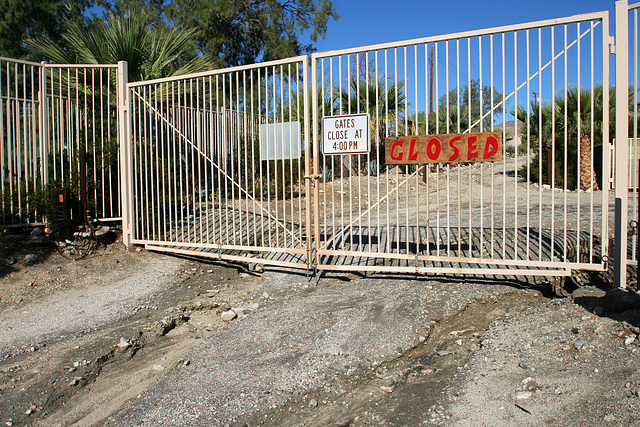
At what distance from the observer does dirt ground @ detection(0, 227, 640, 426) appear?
2.92 metres

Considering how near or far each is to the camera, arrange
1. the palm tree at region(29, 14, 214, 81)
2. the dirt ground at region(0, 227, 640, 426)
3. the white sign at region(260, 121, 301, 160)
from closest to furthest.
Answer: the dirt ground at region(0, 227, 640, 426), the white sign at region(260, 121, 301, 160), the palm tree at region(29, 14, 214, 81)

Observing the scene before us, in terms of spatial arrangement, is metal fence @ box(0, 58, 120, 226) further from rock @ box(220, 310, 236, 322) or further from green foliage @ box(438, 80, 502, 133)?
green foliage @ box(438, 80, 502, 133)

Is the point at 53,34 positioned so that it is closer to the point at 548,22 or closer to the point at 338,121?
the point at 338,121

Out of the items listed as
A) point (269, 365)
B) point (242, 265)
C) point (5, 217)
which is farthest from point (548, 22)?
point (5, 217)

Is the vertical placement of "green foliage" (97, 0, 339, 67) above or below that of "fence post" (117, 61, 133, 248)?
above

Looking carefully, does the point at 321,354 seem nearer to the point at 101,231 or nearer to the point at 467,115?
the point at 101,231

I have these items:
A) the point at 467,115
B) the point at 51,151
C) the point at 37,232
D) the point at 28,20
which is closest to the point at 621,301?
the point at 37,232

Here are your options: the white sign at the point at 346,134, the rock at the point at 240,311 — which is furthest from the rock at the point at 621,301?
the rock at the point at 240,311

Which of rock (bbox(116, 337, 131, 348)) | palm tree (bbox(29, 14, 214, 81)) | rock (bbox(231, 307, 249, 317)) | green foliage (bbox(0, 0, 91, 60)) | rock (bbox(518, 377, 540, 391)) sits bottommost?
rock (bbox(116, 337, 131, 348))

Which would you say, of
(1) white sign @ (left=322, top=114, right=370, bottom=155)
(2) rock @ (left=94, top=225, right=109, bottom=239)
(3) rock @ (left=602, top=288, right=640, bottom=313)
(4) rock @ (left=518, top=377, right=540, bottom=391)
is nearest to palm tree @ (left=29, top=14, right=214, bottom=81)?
(2) rock @ (left=94, top=225, right=109, bottom=239)

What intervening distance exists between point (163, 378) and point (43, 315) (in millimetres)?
2356

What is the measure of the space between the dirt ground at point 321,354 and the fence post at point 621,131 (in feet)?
1.57

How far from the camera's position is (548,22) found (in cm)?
467

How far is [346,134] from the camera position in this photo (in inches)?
218
